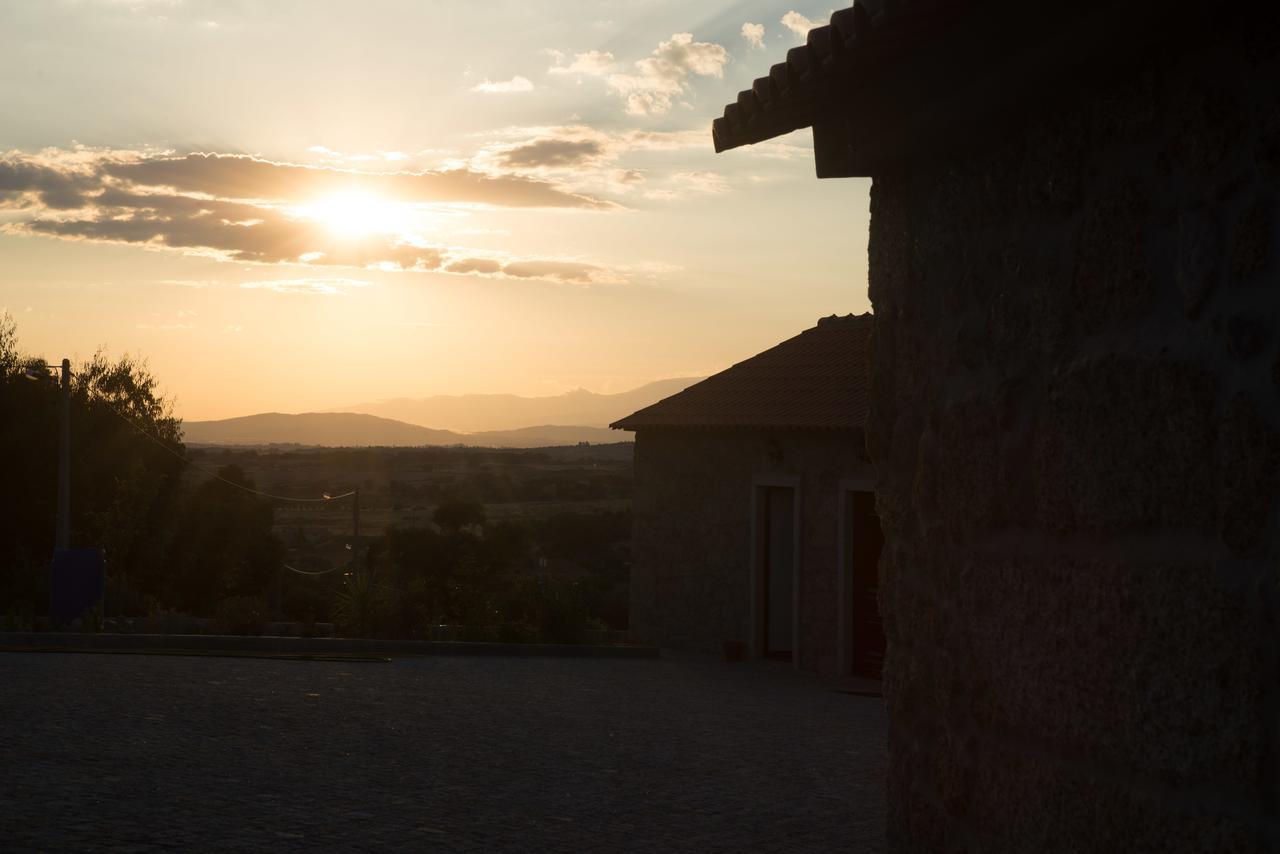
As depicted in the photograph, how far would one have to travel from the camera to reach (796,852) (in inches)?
296

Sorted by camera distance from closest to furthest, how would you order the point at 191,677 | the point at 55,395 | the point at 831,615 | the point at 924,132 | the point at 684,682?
1. the point at 924,132
2. the point at 191,677
3. the point at 684,682
4. the point at 831,615
5. the point at 55,395

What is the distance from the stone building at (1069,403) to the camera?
300 centimetres

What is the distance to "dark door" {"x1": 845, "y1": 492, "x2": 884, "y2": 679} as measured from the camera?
62.3 ft

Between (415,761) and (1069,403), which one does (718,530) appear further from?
(1069,403)

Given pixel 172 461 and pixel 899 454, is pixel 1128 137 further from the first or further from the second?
Result: pixel 172 461

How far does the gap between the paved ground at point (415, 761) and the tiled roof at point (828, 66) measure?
4.34 metres

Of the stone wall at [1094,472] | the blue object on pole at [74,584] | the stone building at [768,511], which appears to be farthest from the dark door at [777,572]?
the stone wall at [1094,472]

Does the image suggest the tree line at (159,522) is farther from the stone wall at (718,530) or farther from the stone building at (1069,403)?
the stone building at (1069,403)

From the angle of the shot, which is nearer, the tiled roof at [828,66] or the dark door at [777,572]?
the tiled roof at [828,66]

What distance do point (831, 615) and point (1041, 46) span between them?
16.2 m

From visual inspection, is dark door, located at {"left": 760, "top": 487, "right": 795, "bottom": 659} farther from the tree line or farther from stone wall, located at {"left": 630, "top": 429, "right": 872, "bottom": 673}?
the tree line

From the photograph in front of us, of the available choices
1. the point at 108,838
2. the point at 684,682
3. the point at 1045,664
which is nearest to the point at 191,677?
the point at 684,682

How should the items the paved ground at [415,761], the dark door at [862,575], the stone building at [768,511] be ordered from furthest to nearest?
1. the stone building at [768,511]
2. the dark door at [862,575]
3. the paved ground at [415,761]

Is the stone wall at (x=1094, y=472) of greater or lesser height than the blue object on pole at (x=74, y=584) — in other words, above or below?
above
